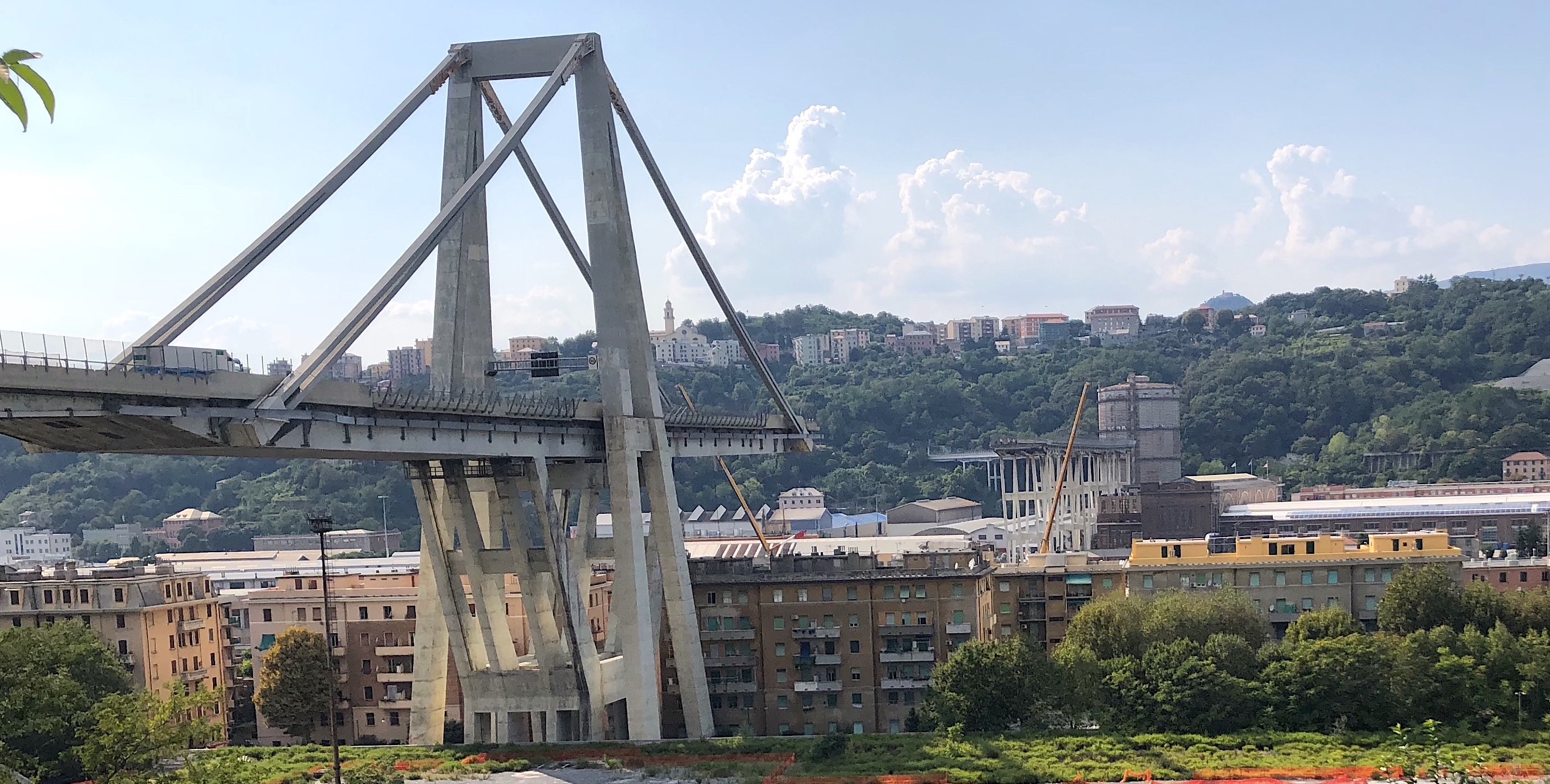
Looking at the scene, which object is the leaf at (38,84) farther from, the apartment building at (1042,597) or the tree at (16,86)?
the apartment building at (1042,597)

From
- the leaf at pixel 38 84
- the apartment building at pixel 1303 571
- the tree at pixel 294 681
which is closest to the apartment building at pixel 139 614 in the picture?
the tree at pixel 294 681

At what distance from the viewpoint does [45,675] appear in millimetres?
44875

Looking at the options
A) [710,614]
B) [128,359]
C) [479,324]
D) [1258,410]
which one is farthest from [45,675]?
[1258,410]

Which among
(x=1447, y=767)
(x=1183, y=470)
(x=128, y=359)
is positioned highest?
(x=128, y=359)

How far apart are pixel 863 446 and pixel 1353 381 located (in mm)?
51502

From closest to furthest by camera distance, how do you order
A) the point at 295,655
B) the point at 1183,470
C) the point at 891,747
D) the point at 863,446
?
the point at 891,747
the point at 295,655
the point at 1183,470
the point at 863,446

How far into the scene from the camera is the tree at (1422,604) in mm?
59062

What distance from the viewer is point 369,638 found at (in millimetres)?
69438

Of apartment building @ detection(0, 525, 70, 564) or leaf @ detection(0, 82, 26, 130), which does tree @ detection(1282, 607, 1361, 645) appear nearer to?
leaf @ detection(0, 82, 26, 130)

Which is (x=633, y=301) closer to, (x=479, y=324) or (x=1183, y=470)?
(x=479, y=324)

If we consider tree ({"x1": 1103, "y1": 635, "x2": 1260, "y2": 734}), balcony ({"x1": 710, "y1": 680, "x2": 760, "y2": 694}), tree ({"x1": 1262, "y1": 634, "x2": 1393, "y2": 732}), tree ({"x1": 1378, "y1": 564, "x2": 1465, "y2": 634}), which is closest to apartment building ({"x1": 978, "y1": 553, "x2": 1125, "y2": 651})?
balcony ({"x1": 710, "y1": 680, "x2": 760, "y2": 694})

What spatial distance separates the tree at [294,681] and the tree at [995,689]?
77.3 feet

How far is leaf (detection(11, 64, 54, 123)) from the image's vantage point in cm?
645

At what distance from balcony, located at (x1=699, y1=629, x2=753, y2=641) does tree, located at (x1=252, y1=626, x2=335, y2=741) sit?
1381cm
